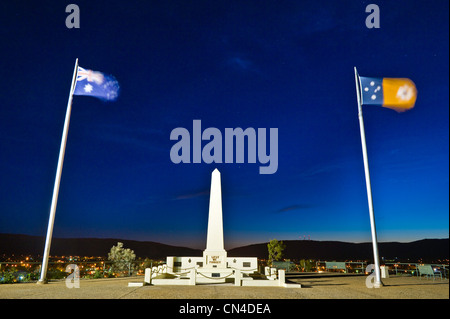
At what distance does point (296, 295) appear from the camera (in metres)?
10.1

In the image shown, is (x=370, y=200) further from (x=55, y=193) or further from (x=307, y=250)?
(x=307, y=250)

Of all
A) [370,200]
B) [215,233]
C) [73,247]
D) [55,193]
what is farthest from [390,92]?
[73,247]

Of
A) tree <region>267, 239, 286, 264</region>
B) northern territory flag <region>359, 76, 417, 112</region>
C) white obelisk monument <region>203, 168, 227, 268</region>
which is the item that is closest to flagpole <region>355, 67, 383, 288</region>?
northern territory flag <region>359, 76, 417, 112</region>

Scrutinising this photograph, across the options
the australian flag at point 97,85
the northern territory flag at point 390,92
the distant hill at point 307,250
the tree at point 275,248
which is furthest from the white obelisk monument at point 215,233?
the distant hill at point 307,250

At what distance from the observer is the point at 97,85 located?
1398 centimetres

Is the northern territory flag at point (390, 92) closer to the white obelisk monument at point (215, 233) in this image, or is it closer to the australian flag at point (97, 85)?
the white obelisk monument at point (215, 233)

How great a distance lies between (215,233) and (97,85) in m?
10.5

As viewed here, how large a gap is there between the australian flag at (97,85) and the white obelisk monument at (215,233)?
8.41 metres

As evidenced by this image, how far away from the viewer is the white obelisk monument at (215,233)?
1830 cm

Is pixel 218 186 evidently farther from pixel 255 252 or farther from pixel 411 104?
pixel 255 252
